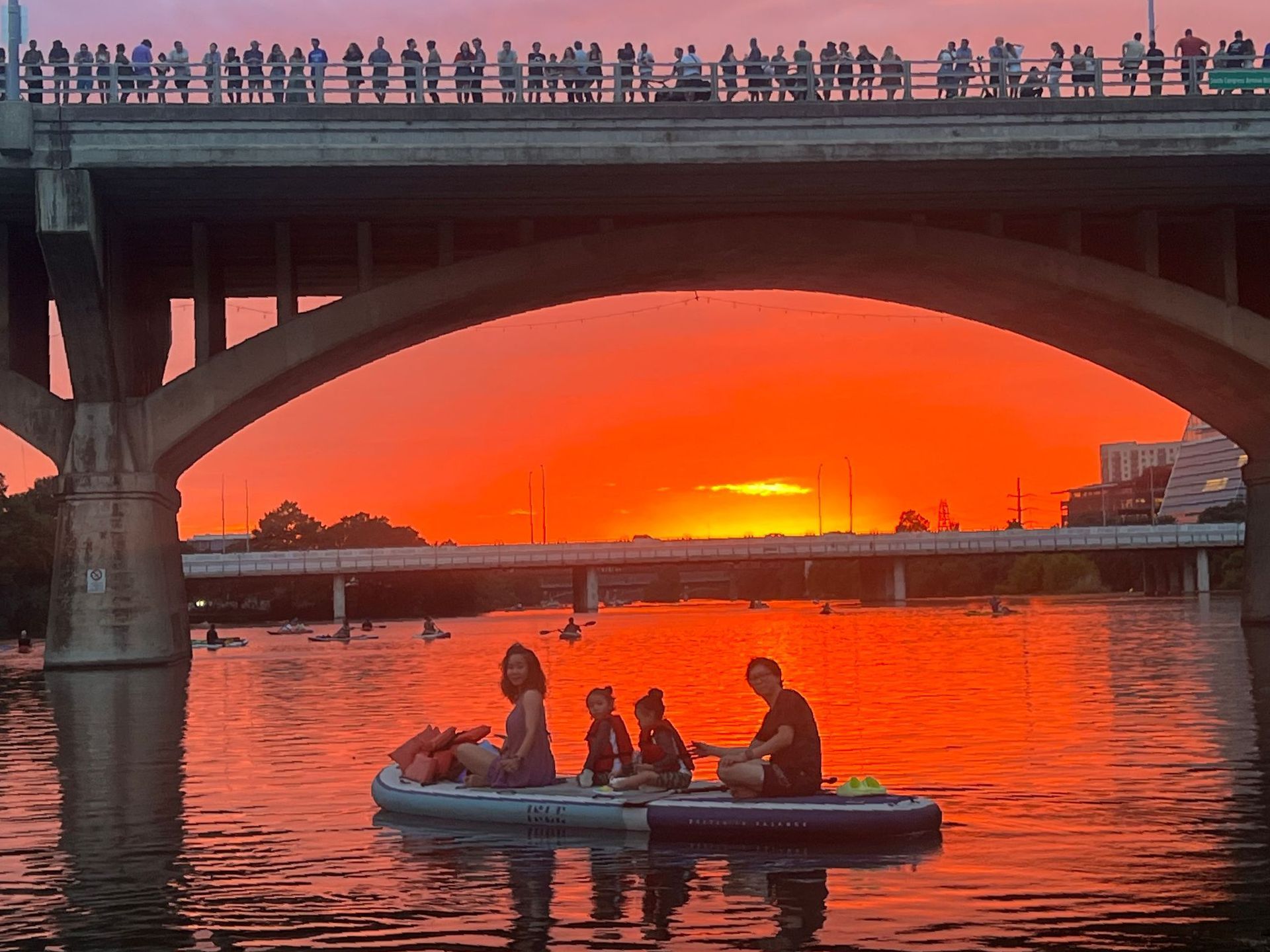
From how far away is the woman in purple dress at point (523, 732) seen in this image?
18.0 m

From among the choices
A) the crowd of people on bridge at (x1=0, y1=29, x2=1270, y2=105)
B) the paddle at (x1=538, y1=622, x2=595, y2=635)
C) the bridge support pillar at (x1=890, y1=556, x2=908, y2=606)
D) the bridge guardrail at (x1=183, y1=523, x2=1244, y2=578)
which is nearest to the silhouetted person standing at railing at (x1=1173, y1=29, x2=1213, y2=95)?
the crowd of people on bridge at (x1=0, y1=29, x2=1270, y2=105)

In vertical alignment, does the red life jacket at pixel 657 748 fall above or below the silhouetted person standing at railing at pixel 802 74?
below

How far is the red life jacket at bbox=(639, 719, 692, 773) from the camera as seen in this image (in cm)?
1802

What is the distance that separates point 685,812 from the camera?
1677 centimetres

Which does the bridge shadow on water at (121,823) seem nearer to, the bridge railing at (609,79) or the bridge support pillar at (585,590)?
the bridge railing at (609,79)

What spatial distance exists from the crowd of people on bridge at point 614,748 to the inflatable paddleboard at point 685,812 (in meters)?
0.17

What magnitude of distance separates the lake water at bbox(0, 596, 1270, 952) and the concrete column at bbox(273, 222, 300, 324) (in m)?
11.0

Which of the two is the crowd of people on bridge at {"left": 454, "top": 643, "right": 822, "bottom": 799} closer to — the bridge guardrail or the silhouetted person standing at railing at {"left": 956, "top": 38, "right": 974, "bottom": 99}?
the silhouetted person standing at railing at {"left": 956, "top": 38, "right": 974, "bottom": 99}

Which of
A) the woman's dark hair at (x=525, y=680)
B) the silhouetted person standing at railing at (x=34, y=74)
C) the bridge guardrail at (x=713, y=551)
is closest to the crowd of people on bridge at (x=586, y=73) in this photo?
the silhouetted person standing at railing at (x=34, y=74)

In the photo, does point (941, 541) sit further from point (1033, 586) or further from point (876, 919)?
point (876, 919)

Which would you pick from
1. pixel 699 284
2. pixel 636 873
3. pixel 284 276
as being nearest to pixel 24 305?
pixel 284 276

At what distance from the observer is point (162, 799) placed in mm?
21266

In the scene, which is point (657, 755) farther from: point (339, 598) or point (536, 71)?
point (339, 598)

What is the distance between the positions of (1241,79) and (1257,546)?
19.9 meters
